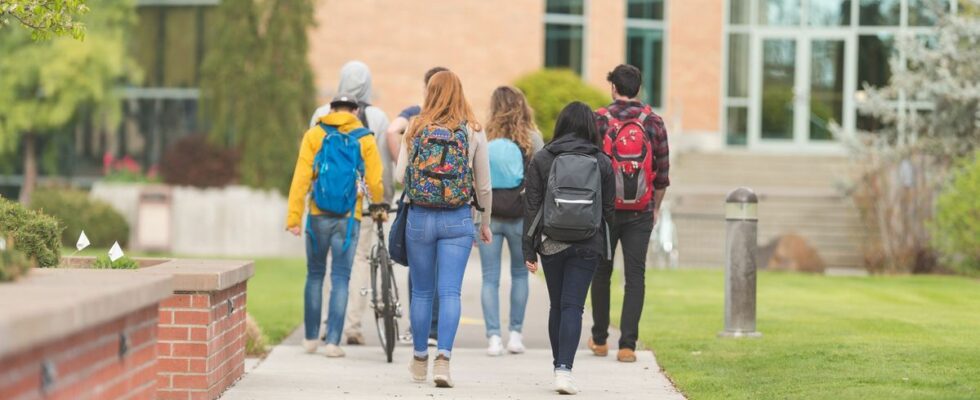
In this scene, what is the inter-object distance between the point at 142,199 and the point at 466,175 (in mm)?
20471

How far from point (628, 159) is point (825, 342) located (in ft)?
6.68

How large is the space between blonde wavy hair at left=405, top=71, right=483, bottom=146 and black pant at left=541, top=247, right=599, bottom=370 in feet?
3.01

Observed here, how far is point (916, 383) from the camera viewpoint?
29.9ft

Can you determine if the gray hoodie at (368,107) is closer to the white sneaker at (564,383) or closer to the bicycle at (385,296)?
the bicycle at (385,296)

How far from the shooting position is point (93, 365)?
20.5 ft

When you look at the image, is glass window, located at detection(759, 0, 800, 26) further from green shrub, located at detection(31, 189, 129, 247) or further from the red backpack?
the red backpack

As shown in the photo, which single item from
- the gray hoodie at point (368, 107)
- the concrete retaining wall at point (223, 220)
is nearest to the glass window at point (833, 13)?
the concrete retaining wall at point (223, 220)

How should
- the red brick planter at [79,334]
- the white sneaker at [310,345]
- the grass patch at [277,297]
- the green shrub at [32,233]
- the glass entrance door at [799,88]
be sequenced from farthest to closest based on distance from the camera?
the glass entrance door at [799,88]
the grass patch at [277,297]
the white sneaker at [310,345]
the green shrub at [32,233]
the red brick planter at [79,334]

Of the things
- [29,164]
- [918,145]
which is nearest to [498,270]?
[918,145]

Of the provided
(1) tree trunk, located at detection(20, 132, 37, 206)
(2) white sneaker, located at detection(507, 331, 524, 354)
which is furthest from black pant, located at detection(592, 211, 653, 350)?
(1) tree trunk, located at detection(20, 132, 37, 206)

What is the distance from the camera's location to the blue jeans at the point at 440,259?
9695 mm

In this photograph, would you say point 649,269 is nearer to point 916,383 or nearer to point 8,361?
point 916,383

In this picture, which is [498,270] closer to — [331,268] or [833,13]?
[331,268]

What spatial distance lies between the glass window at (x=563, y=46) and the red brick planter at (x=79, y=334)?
27.5m
